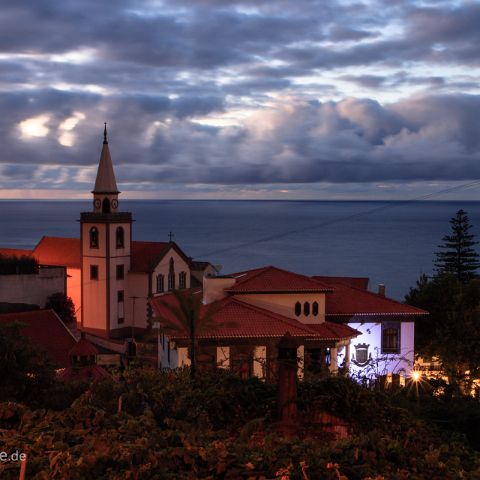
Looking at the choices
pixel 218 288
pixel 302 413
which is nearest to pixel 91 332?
pixel 218 288

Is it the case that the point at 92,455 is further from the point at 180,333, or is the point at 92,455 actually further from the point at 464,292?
the point at 464,292

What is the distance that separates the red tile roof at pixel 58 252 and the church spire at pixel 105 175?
6.15 meters

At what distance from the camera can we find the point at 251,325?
871 inches

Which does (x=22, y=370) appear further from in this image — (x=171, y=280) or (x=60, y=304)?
(x=171, y=280)

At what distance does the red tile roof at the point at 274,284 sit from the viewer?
24.8 meters

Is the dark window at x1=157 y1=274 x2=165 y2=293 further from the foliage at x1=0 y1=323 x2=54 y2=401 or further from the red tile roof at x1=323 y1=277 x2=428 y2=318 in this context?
the foliage at x1=0 y1=323 x2=54 y2=401

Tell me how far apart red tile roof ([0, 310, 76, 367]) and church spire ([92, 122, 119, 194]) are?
53.2 ft

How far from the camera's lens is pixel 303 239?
164 meters

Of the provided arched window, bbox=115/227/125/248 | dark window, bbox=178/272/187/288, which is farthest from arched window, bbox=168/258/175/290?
arched window, bbox=115/227/125/248

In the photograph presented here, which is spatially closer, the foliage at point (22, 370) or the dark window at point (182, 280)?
the foliage at point (22, 370)

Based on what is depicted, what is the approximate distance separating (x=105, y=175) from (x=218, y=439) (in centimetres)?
3918

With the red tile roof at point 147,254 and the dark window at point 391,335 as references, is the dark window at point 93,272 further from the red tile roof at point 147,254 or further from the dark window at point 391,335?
the dark window at point 391,335

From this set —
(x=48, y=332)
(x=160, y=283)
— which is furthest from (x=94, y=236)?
(x=48, y=332)

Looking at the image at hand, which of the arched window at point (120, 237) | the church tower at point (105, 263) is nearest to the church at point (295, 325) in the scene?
the church tower at point (105, 263)
